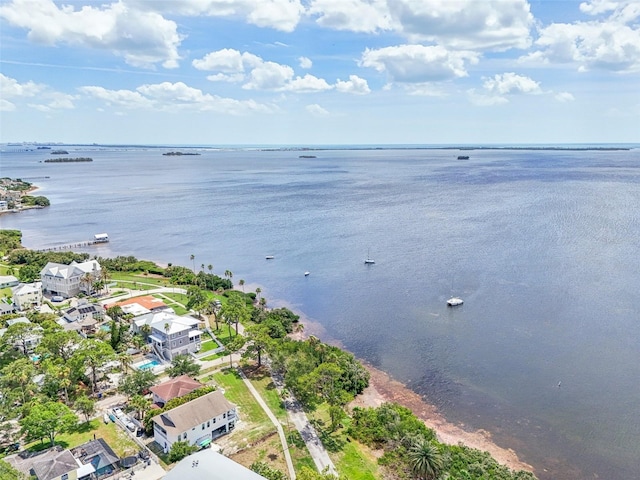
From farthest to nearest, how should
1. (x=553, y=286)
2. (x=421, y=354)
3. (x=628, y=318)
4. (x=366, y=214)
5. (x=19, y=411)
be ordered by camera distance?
1. (x=366, y=214)
2. (x=553, y=286)
3. (x=628, y=318)
4. (x=421, y=354)
5. (x=19, y=411)

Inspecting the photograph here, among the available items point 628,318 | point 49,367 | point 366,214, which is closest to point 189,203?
point 366,214

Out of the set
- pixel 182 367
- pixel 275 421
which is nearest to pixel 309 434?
pixel 275 421

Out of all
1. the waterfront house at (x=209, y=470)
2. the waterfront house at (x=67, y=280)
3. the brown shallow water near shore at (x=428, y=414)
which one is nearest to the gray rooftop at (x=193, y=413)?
the waterfront house at (x=209, y=470)

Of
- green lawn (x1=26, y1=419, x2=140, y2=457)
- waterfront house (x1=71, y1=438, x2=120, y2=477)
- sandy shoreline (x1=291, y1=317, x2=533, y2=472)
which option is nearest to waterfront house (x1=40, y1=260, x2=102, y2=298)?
green lawn (x1=26, y1=419, x2=140, y2=457)

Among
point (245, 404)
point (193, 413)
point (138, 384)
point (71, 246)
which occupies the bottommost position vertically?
point (245, 404)

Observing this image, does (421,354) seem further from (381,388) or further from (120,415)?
(120,415)

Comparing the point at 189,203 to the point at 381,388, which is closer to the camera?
the point at 381,388

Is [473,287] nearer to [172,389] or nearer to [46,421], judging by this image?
[172,389]
